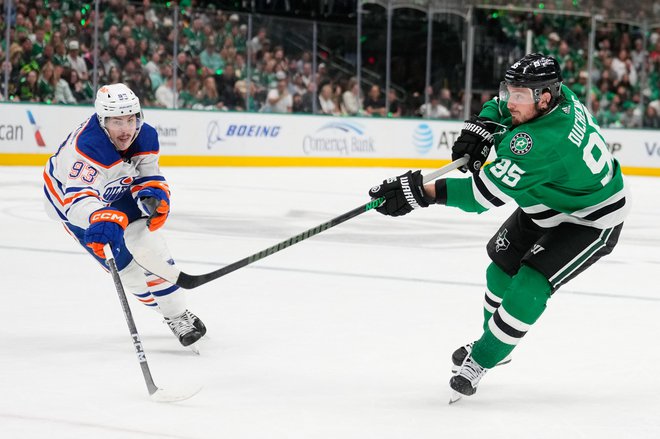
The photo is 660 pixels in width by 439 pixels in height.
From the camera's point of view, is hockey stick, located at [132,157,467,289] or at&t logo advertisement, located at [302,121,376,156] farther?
at&t logo advertisement, located at [302,121,376,156]

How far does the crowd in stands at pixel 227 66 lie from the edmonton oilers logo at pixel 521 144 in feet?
28.1

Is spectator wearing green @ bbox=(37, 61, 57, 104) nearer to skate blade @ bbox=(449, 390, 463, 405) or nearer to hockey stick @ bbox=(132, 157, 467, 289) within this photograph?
hockey stick @ bbox=(132, 157, 467, 289)

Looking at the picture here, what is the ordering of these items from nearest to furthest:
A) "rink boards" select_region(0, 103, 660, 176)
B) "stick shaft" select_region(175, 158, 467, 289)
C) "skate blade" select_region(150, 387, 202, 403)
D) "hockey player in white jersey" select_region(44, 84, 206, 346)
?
"skate blade" select_region(150, 387, 202, 403) < "stick shaft" select_region(175, 158, 467, 289) < "hockey player in white jersey" select_region(44, 84, 206, 346) < "rink boards" select_region(0, 103, 660, 176)

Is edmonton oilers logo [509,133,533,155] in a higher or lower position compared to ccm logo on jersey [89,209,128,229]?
higher

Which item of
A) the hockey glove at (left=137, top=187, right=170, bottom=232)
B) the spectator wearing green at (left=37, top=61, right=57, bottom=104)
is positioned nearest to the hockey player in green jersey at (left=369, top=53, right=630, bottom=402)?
the hockey glove at (left=137, top=187, right=170, bottom=232)

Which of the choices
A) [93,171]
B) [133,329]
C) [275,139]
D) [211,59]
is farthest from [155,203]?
[211,59]

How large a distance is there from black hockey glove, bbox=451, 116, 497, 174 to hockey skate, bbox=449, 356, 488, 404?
576 millimetres

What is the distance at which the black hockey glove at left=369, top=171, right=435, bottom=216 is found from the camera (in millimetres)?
2623

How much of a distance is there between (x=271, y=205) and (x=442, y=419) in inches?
207

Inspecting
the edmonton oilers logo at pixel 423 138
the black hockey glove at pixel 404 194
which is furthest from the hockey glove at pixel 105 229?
the edmonton oilers logo at pixel 423 138

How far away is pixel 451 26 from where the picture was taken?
1359 centimetres

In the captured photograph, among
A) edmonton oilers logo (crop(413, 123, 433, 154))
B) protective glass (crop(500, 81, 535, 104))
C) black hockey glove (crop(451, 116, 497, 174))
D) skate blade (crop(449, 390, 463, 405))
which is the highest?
protective glass (crop(500, 81, 535, 104))

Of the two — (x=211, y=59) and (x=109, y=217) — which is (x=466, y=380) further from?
(x=211, y=59)

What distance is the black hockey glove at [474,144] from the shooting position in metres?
2.88
